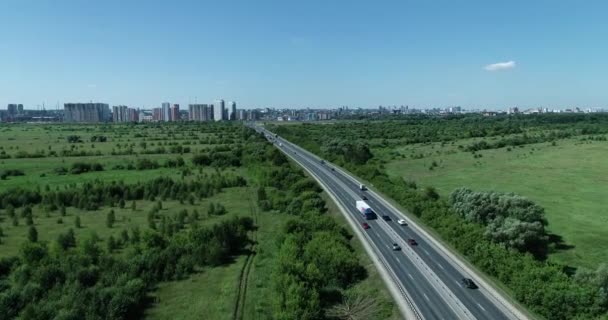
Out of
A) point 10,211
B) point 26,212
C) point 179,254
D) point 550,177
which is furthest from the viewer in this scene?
point 550,177

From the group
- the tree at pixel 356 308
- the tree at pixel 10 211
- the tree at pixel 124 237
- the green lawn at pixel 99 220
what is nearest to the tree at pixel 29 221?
the green lawn at pixel 99 220

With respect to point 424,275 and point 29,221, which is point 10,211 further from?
point 424,275

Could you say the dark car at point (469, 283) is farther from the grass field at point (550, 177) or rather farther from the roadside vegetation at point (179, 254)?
the grass field at point (550, 177)

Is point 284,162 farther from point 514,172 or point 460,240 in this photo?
point 460,240

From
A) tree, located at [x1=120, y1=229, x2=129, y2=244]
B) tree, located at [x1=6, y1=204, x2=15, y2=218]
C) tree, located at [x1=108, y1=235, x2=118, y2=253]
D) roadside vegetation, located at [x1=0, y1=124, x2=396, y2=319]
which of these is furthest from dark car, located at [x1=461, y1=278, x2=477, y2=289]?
tree, located at [x1=6, y1=204, x2=15, y2=218]

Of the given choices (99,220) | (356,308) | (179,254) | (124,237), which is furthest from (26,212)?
(356,308)

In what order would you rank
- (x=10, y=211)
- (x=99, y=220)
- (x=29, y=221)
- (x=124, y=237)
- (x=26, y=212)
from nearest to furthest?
(x=124, y=237), (x=29, y=221), (x=99, y=220), (x=10, y=211), (x=26, y=212)
